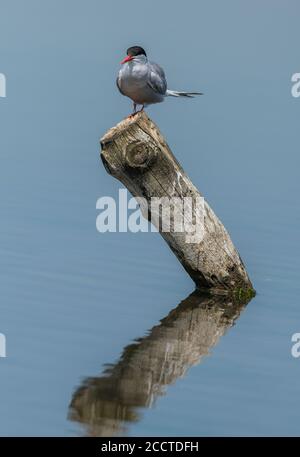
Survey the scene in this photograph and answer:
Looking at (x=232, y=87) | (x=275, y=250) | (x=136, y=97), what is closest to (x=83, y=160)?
(x=275, y=250)

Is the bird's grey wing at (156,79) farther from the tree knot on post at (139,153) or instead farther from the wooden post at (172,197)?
the tree knot on post at (139,153)

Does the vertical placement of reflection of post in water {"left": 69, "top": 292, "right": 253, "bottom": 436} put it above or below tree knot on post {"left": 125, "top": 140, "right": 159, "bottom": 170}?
below

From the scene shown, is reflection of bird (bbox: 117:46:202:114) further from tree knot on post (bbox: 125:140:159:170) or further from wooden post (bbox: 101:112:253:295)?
tree knot on post (bbox: 125:140:159:170)

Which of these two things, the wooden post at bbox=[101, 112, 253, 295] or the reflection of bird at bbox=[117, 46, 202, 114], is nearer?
the wooden post at bbox=[101, 112, 253, 295]

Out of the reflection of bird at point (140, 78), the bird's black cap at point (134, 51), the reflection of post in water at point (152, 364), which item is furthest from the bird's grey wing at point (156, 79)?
the reflection of post in water at point (152, 364)

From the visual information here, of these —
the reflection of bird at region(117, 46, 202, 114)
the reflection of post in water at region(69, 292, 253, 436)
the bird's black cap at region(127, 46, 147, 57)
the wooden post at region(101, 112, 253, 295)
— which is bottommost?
A: the reflection of post in water at region(69, 292, 253, 436)

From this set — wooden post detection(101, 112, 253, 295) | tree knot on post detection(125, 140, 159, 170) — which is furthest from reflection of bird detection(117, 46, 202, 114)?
tree knot on post detection(125, 140, 159, 170)

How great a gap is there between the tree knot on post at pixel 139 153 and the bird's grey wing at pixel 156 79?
4.26ft

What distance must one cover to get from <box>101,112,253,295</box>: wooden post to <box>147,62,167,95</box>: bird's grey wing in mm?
1080

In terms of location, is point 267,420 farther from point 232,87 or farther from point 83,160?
point 232,87

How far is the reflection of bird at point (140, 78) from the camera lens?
11.5 metres

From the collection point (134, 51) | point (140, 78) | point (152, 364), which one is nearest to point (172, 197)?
point (140, 78)

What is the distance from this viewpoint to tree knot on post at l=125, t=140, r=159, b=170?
1038cm

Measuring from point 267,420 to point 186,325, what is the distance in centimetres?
242
